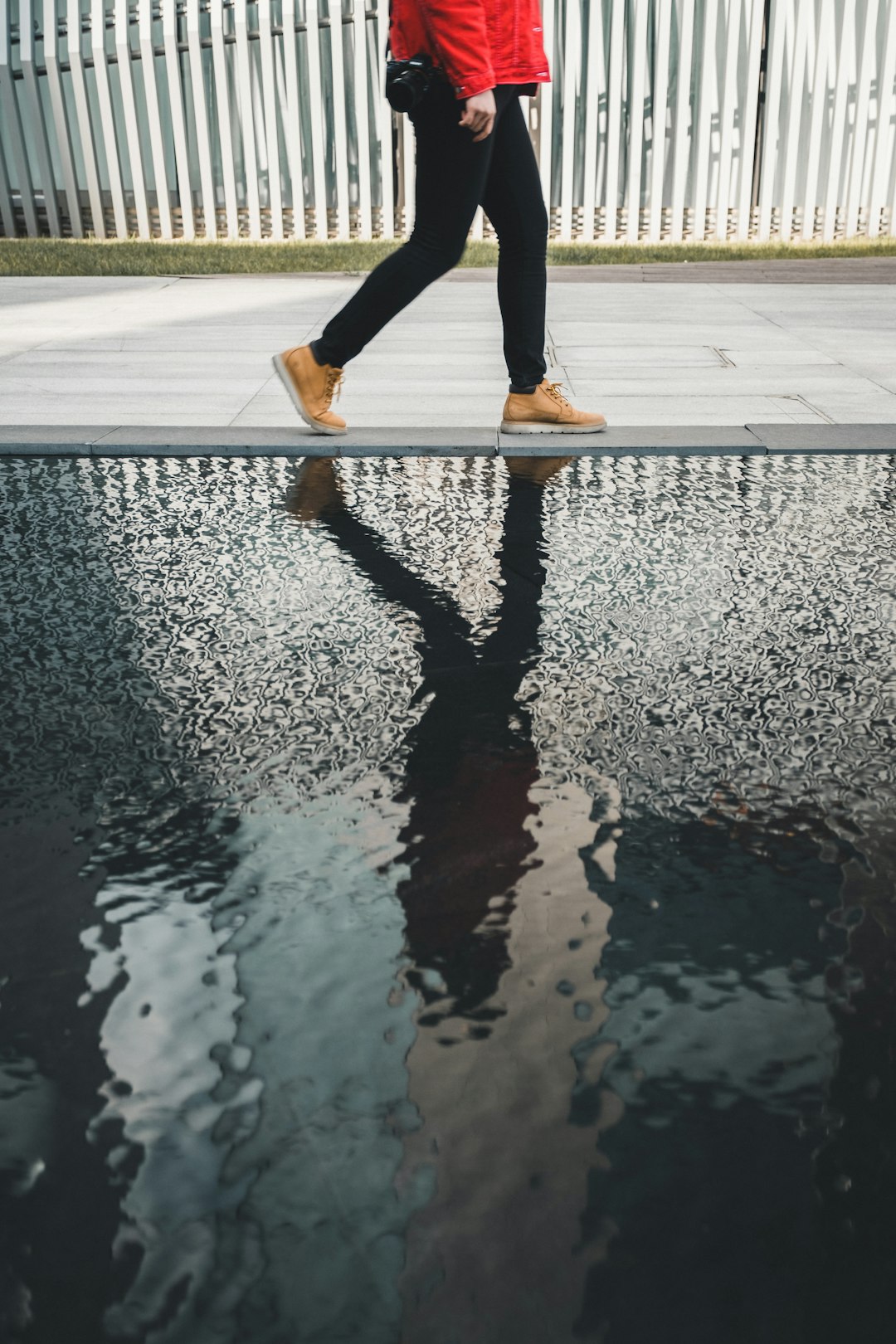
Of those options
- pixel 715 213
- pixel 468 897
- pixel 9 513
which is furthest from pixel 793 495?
pixel 715 213

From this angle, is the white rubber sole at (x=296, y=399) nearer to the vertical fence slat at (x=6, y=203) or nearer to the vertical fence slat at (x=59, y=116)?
the vertical fence slat at (x=59, y=116)

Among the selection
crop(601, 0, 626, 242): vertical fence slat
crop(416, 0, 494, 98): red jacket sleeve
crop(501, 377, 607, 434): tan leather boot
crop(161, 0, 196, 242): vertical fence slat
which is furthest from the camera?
crop(161, 0, 196, 242): vertical fence slat

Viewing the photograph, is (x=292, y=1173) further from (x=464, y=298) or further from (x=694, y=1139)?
(x=464, y=298)

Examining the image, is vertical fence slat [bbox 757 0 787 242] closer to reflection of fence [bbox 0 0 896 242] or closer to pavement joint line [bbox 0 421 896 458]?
reflection of fence [bbox 0 0 896 242]

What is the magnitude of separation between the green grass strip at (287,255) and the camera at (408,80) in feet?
16.7

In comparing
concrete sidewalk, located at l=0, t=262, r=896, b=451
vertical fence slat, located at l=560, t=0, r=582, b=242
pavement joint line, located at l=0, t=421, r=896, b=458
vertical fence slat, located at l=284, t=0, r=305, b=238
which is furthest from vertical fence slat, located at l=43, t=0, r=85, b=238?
pavement joint line, located at l=0, t=421, r=896, b=458

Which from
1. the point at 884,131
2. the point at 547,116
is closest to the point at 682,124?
the point at 547,116

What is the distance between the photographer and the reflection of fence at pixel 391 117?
33.3 ft

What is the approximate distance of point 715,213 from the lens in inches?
421

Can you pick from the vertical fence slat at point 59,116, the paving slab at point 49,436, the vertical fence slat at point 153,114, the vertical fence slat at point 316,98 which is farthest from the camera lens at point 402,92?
the vertical fence slat at point 59,116

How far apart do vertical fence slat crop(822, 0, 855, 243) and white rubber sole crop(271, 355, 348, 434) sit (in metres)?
7.91

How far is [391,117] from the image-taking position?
10.4m

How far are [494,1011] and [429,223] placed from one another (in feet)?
8.79

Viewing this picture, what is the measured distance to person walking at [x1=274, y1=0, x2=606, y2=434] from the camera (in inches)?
128
